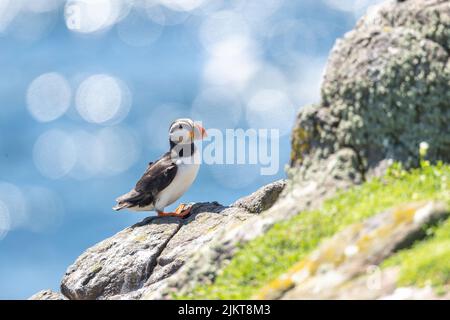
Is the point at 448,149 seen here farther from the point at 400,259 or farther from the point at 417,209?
the point at 400,259

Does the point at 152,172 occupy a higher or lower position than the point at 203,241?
higher

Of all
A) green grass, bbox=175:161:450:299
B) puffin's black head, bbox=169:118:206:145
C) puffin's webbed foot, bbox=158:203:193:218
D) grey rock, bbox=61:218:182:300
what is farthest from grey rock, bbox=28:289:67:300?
green grass, bbox=175:161:450:299

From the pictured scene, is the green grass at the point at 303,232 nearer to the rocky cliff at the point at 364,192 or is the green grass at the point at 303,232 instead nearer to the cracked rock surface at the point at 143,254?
the rocky cliff at the point at 364,192

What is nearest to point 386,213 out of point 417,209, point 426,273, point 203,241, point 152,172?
point 417,209

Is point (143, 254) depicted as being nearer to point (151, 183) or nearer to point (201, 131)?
point (151, 183)

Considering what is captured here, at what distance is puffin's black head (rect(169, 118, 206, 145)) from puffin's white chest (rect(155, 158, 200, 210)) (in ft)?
1.76

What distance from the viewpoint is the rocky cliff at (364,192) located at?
31.9 feet

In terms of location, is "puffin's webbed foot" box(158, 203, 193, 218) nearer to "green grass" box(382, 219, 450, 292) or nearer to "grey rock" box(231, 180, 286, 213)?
"grey rock" box(231, 180, 286, 213)

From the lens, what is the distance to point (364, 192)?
11258mm

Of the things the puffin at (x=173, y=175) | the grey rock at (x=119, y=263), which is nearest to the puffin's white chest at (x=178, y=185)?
the puffin at (x=173, y=175)

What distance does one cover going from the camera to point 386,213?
10.3 metres

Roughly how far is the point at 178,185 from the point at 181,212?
1.89 feet
